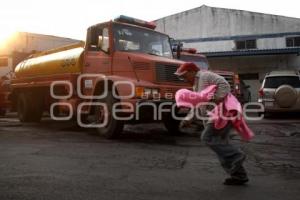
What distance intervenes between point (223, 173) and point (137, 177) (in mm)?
1251

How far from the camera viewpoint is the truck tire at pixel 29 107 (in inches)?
584

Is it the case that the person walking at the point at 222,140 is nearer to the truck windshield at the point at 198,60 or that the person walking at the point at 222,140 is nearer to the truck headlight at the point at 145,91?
the truck headlight at the point at 145,91

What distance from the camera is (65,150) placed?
8750 mm

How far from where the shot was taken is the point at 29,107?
14898 mm

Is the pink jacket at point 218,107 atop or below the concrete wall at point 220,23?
below

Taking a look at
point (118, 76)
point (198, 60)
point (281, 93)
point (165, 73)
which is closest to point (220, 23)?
point (198, 60)

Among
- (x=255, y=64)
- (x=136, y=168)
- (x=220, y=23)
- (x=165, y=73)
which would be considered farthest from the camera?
(x=220, y=23)

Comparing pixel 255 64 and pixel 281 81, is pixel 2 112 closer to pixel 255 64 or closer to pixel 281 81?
pixel 281 81

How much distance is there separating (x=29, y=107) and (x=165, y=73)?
6096mm

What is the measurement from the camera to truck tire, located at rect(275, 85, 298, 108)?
50.8 ft

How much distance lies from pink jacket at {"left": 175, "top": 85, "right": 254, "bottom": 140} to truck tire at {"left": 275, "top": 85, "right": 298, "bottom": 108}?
10.1m

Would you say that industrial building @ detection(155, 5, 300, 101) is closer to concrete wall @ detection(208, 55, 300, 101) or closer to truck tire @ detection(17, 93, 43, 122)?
concrete wall @ detection(208, 55, 300, 101)

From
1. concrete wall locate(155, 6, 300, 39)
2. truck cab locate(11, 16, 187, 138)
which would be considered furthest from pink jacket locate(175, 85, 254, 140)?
concrete wall locate(155, 6, 300, 39)

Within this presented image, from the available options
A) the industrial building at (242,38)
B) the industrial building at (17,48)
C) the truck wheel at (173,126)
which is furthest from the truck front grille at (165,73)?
the industrial building at (242,38)
